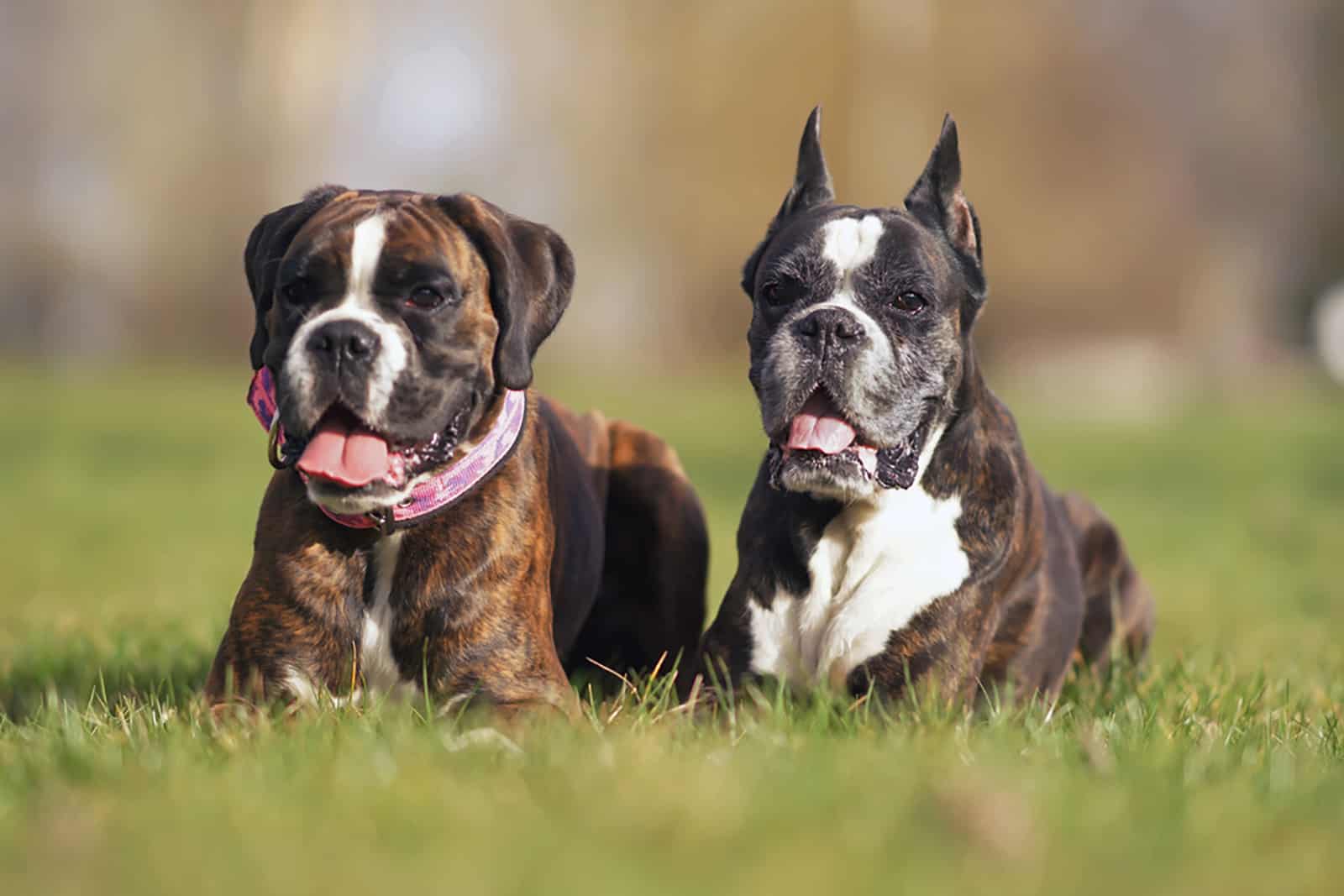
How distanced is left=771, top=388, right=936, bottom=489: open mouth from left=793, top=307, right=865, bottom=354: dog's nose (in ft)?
0.43

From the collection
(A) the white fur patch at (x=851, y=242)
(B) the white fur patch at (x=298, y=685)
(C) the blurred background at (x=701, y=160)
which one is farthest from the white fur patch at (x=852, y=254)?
(C) the blurred background at (x=701, y=160)

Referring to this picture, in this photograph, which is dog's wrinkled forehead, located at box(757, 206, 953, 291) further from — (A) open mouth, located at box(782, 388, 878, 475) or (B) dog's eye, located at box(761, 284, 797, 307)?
(A) open mouth, located at box(782, 388, 878, 475)

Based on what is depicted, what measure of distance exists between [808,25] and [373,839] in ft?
97.6

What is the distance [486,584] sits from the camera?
4141mm

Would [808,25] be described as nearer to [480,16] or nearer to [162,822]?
[480,16]

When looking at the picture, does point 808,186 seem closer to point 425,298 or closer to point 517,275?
point 517,275

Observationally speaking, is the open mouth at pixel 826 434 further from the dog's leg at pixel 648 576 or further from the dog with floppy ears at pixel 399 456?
the dog's leg at pixel 648 576

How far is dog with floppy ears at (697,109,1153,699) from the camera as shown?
419 cm

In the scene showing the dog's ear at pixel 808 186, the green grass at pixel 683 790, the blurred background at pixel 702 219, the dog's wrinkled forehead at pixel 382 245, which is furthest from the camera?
the blurred background at pixel 702 219

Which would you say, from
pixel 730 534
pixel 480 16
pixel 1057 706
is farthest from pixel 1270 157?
pixel 1057 706

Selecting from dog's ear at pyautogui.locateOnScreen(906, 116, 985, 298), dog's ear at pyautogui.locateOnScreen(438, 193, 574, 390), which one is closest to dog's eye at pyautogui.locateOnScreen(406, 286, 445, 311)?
dog's ear at pyautogui.locateOnScreen(438, 193, 574, 390)

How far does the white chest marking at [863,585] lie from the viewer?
428 centimetres

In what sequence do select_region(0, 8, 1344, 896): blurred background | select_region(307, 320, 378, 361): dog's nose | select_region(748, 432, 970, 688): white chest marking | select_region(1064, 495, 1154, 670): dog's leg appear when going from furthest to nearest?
select_region(0, 8, 1344, 896): blurred background → select_region(1064, 495, 1154, 670): dog's leg → select_region(748, 432, 970, 688): white chest marking → select_region(307, 320, 378, 361): dog's nose

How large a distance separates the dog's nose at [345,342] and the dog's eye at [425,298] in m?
0.21
